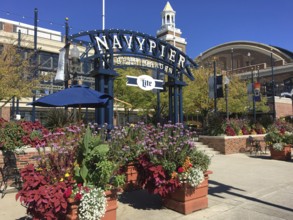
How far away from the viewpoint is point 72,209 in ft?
13.6

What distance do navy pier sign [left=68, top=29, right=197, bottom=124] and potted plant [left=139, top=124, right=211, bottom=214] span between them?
4.54 meters

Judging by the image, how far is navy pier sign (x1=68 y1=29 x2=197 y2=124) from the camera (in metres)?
10.4

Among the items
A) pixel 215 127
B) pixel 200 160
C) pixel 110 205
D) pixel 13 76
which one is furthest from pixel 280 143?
pixel 13 76

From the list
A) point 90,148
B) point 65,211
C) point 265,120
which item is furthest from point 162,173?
point 265,120

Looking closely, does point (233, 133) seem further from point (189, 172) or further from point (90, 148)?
point (90, 148)

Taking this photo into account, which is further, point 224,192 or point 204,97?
point 204,97

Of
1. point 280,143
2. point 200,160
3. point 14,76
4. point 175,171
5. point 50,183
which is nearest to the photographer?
point 50,183

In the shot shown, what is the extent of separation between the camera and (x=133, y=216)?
5496mm

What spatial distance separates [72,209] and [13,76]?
56.5 ft

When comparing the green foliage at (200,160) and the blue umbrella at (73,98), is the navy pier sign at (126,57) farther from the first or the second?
the green foliage at (200,160)

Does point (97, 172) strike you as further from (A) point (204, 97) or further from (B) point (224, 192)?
(A) point (204, 97)

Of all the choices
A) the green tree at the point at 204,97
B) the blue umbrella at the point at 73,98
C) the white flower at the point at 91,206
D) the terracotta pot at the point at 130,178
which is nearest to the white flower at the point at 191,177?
the white flower at the point at 91,206

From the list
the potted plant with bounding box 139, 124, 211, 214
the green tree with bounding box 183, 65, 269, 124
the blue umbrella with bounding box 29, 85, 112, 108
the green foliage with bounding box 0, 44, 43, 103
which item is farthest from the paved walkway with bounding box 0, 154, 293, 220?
the green tree with bounding box 183, 65, 269, 124

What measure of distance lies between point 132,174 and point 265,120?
A: 53.3 feet
